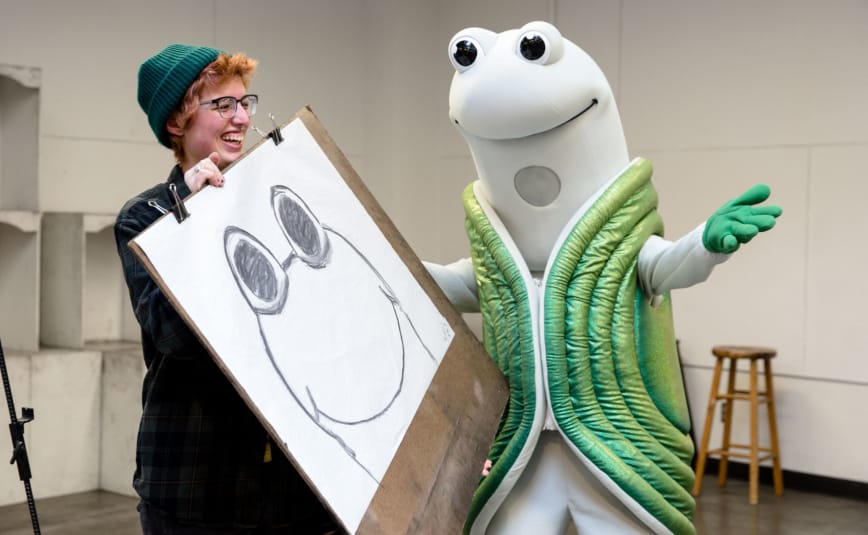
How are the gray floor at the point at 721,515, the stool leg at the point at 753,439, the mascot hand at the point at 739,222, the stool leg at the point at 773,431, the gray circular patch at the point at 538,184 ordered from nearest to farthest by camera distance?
the mascot hand at the point at 739,222 → the gray circular patch at the point at 538,184 → the gray floor at the point at 721,515 → the stool leg at the point at 753,439 → the stool leg at the point at 773,431

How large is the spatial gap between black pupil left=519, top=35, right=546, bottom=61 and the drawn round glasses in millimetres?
573

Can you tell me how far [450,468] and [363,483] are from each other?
30 cm

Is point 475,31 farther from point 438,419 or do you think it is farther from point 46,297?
point 46,297

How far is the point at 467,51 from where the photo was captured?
214 cm

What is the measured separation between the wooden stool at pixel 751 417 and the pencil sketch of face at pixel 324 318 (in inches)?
118

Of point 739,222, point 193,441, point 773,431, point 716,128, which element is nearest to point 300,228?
point 193,441

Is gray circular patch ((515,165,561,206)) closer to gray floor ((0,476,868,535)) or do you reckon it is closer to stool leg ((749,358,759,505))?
gray floor ((0,476,868,535))

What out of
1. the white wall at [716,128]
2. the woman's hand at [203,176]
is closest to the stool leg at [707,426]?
the white wall at [716,128]

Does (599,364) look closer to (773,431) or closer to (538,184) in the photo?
(538,184)

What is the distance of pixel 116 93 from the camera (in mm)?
5062

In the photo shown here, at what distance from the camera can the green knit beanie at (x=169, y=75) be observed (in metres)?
1.73

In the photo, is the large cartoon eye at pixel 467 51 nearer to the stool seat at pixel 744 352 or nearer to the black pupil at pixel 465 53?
the black pupil at pixel 465 53

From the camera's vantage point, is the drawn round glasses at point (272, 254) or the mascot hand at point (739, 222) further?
the mascot hand at point (739, 222)

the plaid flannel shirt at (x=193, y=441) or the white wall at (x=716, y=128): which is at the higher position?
the white wall at (x=716, y=128)
